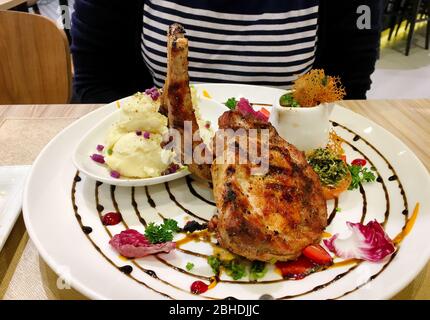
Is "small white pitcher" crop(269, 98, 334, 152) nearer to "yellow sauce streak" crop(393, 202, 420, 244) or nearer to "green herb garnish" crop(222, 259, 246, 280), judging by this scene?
"yellow sauce streak" crop(393, 202, 420, 244)

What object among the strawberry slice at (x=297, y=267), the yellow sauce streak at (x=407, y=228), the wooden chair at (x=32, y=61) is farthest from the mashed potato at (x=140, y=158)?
the wooden chair at (x=32, y=61)

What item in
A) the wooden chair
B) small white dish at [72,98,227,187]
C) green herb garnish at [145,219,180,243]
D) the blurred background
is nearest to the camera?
green herb garnish at [145,219,180,243]

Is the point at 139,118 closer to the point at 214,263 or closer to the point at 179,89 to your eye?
the point at 179,89

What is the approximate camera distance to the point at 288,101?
7.23 feet

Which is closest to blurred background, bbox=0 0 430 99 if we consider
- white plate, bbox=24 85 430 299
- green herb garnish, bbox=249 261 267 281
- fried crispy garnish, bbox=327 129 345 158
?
white plate, bbox=24 85 430 299

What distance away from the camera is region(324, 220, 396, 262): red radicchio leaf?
1.50m

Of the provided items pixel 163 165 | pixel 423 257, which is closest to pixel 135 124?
pixel 163 165

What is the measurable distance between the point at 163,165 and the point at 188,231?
15.8 inches

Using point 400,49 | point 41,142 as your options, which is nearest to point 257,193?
point 41,142

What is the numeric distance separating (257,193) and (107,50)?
2.04m

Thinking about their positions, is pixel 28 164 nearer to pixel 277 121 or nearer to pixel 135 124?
pixel 135 124

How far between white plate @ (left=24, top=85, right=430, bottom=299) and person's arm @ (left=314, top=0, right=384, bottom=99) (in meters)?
0.89
